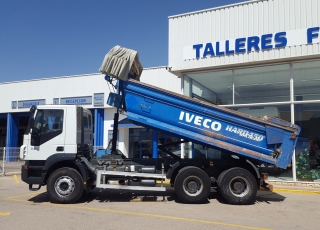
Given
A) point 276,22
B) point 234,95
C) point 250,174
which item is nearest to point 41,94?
point 234,95

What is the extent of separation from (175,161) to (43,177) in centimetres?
371

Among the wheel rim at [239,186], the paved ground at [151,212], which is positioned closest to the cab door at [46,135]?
the paved ground at [151,212]

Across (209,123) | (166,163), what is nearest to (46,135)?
(166,163)

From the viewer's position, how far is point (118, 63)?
28.8 ft

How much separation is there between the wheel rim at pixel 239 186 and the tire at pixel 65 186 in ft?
13.6

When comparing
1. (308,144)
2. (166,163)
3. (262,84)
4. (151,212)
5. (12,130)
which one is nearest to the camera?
(151,212)

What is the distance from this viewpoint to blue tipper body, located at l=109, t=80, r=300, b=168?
848 cm

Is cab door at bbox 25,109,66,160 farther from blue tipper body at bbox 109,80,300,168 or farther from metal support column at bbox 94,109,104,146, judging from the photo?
metal support column at bbox 94,109,104,146

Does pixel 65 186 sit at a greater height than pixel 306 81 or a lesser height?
lesser

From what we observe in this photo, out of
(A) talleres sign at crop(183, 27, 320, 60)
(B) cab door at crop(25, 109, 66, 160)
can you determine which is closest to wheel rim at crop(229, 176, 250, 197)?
(B) cab door at crop(25, 109, 66, 160)

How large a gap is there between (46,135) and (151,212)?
3618 mm

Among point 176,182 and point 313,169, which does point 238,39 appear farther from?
point 176,182

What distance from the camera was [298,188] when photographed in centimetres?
1191

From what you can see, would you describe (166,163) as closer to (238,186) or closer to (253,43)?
(238,186)
